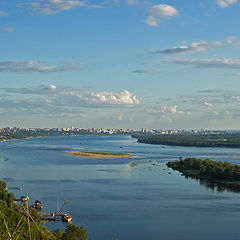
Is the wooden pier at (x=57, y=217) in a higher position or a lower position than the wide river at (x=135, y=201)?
lower

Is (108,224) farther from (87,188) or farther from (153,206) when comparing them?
(87,188)

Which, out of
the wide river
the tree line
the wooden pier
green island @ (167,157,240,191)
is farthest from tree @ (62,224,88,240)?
the tree line

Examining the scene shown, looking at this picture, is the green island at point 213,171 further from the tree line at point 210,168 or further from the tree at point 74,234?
the tree at point 74,234

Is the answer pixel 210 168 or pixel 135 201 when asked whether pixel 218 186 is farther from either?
pixel 135 201

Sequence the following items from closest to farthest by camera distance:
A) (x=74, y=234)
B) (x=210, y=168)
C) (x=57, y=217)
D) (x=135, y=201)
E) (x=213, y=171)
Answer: (x=74, y=234) → (x=57, y=217) → (x=135, y=201) → (x=213, y=171) → (x=210, y=168)

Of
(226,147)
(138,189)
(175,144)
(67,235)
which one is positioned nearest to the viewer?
(67,235)

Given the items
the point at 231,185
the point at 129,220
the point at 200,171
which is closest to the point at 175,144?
the point at 200,171

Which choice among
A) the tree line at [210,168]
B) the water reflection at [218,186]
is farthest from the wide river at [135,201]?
the tree line at [210,168]

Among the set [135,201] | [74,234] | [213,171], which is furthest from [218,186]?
[74,234]
